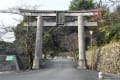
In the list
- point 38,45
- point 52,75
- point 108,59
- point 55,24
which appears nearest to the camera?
point 52,75

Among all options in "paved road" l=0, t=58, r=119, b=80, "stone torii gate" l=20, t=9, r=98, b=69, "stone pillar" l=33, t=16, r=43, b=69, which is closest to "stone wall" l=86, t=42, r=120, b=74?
"paved road" l=0, t=58, r=119, b=80

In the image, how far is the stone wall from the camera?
32.3 meters

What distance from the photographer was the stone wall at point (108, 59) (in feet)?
106

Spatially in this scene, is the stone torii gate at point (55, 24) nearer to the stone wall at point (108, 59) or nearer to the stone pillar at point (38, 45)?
the stone pillar at point (38, 45)

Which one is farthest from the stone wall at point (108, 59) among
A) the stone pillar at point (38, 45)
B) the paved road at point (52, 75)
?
the stone pillar at point (38, 45)

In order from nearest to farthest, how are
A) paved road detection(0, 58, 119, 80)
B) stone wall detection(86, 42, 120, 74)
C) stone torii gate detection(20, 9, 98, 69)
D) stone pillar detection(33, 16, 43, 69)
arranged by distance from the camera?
paved road detection(0, 58, 119, 80)
stone wall detection(86, 42, 120, 74)
stone pillar detection(33, 16, 43, 69)
stone torii gate detection(20, 9, 98, 69)

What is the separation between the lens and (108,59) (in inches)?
1432

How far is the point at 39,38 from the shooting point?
48.3 m

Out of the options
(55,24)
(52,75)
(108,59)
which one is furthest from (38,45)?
(52,75)

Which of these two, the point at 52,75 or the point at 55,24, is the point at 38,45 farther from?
the point at 52,75

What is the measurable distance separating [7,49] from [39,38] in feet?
17.4

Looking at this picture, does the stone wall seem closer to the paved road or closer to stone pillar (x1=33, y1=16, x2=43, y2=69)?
the paved road

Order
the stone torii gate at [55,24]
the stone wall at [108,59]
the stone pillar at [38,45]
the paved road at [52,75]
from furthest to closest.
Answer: the stone torii gate at [55,24], the stone pillar at [38,45], the stone wall at [108,59], the paved road at [52,75]

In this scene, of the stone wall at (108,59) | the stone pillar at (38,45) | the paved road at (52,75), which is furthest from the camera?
the stone pillar at (38,45)
